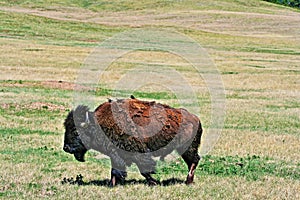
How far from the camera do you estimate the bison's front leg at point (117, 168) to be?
982 centimetres

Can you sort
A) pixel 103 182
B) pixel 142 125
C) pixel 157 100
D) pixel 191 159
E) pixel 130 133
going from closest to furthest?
pixel 130 133, pixel 142 125, pixel 191 159, pixel 103 182, pixel 157 100

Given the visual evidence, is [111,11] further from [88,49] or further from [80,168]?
[80,168]

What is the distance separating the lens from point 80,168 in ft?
38.3

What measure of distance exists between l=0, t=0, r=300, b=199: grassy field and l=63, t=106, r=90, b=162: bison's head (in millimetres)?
648

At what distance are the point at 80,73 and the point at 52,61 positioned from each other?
6332 millimetres

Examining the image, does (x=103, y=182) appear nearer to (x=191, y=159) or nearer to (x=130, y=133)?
(x=130, y=133)

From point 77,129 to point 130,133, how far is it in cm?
98

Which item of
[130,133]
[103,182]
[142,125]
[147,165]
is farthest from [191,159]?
[103,182]

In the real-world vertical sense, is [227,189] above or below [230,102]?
above

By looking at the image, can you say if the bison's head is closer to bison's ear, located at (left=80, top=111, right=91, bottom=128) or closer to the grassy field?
bison's ear, located at (left=80, top=111, right=91, bottom=128)

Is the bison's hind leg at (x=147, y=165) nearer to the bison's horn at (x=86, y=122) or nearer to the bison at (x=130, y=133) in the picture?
the bison at (x=130, y=133)

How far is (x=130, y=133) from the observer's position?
9742 millimetres

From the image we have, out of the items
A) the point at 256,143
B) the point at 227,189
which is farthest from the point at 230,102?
the point at 227,189

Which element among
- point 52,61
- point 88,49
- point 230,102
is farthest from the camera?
point 88,49
